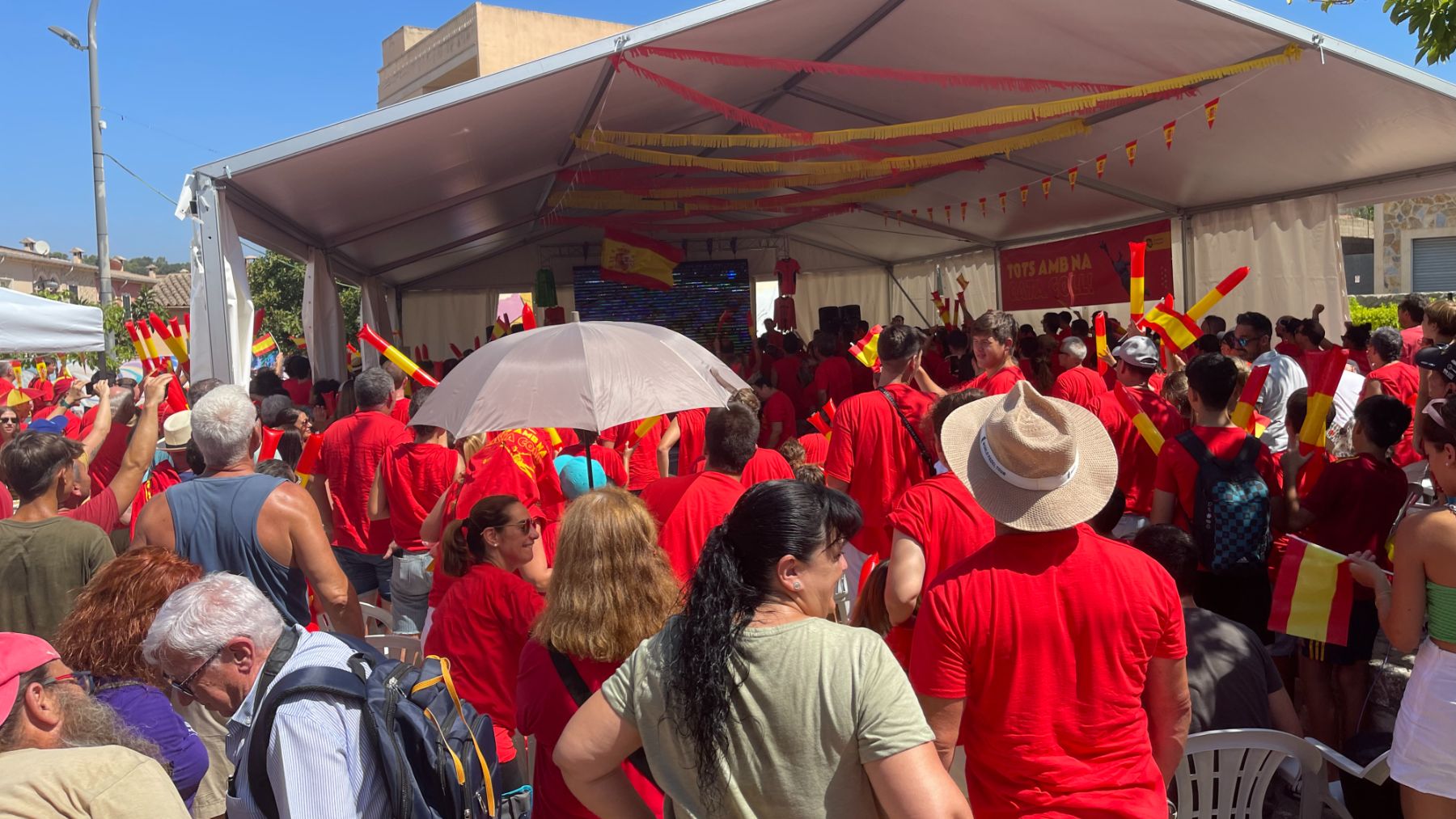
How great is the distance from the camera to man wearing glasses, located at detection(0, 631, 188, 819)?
1438 millimetres

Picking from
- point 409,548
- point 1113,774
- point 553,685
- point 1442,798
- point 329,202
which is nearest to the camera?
point 1113,774

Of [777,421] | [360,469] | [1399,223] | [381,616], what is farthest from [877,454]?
[1399,223]

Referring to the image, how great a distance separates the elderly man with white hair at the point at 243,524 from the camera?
120 inches

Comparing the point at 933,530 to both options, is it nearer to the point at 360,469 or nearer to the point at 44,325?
the point at 360,469

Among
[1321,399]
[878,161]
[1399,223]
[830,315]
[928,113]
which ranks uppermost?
[1399,223]

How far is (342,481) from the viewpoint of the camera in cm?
488

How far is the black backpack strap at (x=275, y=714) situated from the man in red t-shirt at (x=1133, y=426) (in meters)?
3.45

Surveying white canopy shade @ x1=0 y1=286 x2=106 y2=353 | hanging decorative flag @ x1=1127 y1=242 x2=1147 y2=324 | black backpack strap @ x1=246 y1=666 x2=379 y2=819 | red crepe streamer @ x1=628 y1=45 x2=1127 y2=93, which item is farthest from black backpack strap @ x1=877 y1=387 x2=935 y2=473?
white canopy shade @ x1=0 y1=286 x2=106 y2=353

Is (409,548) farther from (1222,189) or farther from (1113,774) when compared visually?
(1222,189)

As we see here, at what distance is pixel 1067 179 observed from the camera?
1051 cm

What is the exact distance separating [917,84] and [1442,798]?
23.1ft

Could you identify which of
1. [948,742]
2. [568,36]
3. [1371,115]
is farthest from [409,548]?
[568,36]

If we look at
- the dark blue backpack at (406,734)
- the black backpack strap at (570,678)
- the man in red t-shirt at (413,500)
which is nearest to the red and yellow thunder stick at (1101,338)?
the man in red t-shirt at (413,500)

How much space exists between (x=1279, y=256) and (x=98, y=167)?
1299cm
